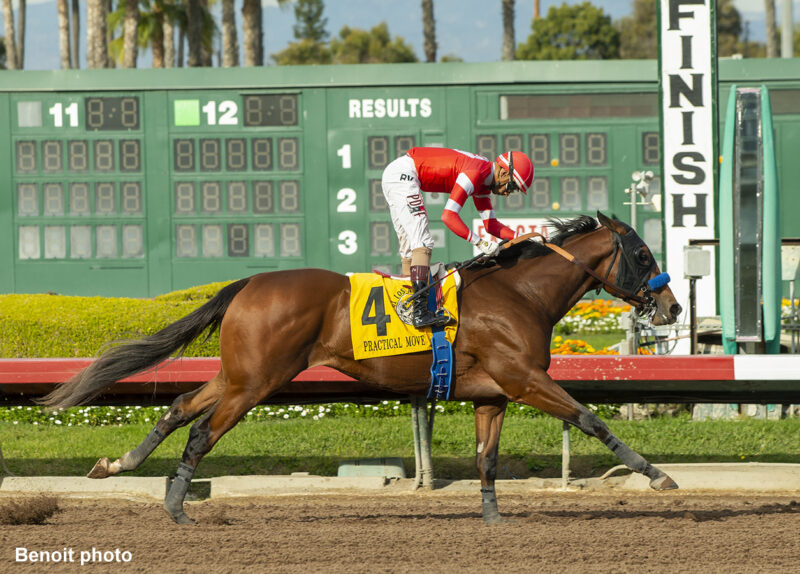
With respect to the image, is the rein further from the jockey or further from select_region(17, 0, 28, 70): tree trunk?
select_region(17, 0, 28, 70): tree trunk

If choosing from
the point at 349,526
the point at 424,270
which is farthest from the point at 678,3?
the point at 349,526

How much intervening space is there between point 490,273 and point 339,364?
1.00m

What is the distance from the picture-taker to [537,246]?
20.2 ft

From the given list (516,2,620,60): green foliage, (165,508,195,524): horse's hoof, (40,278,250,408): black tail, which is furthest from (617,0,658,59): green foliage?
(165,508,195,524): horse's hoof

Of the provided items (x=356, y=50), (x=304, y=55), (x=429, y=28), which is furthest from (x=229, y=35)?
(x=356, y=50)

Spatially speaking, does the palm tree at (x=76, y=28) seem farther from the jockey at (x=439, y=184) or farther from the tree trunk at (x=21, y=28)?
the jockey at (x=439, y=184)

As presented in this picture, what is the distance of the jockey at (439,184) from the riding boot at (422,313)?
2.3 inches

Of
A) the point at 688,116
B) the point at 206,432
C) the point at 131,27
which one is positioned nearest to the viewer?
the point at 206,432

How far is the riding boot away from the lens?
5746mm

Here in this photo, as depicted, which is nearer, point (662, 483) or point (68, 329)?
point (662, 483)

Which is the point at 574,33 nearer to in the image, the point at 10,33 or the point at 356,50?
the point at 356,50

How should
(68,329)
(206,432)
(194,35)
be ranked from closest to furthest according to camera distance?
(206,432)
(68,329)
(194,35)

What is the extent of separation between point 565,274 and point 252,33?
1820cm

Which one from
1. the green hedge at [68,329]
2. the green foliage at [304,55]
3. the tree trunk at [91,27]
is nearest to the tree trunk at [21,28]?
the tree trunk at [91,27]
